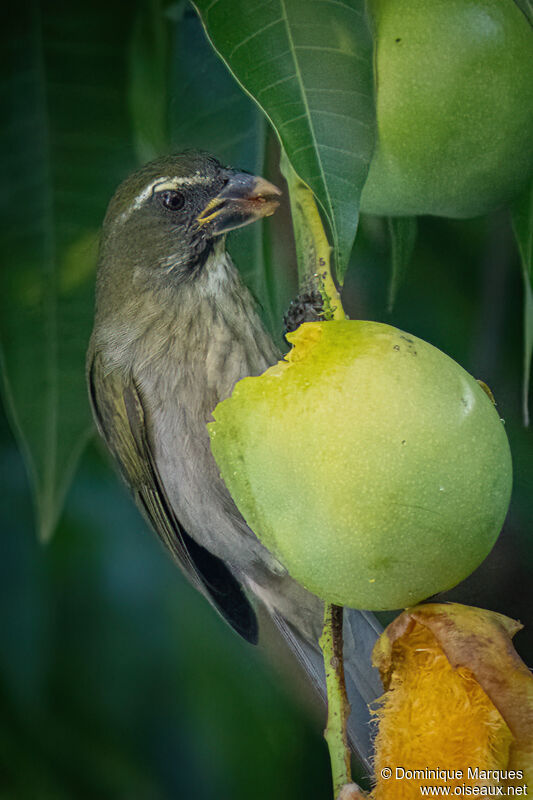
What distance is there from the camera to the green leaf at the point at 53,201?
0.60 meters

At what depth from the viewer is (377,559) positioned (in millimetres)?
341

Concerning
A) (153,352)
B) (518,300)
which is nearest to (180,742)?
(153,352)

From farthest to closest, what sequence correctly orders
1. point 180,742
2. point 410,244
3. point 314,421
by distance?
1. point 180,742
2. point 410,244
3. point 314,421

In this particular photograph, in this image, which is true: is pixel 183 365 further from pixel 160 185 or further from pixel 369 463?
pixel 369 463

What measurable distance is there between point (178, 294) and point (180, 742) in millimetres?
455

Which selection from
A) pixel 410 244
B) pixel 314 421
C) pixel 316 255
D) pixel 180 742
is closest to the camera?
pixel 314 421

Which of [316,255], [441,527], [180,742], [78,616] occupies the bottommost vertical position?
[180,742]

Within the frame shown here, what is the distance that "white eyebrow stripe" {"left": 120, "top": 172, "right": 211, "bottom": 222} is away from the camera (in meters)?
0.58

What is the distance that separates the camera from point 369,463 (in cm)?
33

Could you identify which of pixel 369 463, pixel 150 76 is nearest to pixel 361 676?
pixel 369 463

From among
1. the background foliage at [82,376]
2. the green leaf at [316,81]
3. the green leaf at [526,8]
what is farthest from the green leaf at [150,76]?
the green leaf at [526,8]

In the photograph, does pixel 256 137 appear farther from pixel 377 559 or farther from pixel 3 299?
pixel 377 559

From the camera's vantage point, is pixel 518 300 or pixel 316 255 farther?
pixel 518 300

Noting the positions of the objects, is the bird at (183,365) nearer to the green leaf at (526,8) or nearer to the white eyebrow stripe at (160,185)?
the white eyebrow stripe at (160,185)
